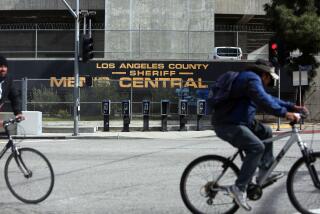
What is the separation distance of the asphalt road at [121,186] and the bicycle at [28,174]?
14 cm

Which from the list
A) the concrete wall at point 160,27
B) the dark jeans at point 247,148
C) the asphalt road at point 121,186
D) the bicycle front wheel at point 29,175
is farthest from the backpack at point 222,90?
the concrete wall at point 160,27

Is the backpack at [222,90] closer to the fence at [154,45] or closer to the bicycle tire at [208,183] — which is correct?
the bicycle tire at [208,183]

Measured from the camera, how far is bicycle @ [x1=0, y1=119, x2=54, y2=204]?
24.0 feet

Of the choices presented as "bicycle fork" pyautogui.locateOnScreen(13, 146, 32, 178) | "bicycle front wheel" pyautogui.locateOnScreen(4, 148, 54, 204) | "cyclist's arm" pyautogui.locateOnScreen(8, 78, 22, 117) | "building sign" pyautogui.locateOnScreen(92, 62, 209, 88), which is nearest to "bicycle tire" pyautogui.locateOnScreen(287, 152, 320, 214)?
"bicycle front wheel" pyautogui.locateOnScreen(4, 148, 54, 204)

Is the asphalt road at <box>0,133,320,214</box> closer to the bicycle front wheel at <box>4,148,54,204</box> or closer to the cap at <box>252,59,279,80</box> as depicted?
the bicycle front wheel at <box>4,148,54,204</box>

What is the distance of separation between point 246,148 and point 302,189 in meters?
0.78

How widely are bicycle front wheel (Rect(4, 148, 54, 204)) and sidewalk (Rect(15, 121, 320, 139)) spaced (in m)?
14.6

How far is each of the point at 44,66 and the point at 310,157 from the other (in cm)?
3224

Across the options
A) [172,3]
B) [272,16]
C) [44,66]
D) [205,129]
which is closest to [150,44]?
[172,3]

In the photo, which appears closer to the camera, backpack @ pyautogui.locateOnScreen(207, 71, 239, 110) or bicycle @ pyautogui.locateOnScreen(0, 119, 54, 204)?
backpack @ pyautogui.locateOnScreen(207, 71, 239, 110)

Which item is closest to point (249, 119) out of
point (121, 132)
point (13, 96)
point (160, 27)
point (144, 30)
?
point (13, 96)

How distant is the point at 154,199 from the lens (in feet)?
25.2

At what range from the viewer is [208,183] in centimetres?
632

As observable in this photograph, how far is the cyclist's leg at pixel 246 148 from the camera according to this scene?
5.97m
